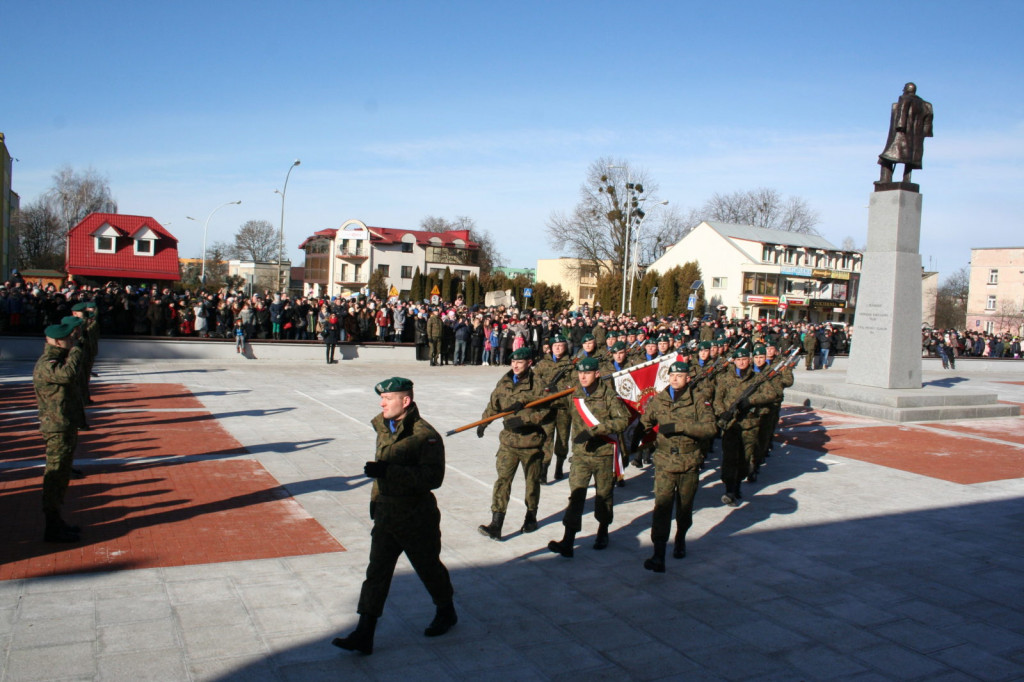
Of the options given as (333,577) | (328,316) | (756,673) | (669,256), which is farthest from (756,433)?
(669,256)

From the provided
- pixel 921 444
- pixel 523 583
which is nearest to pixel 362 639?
pixel 523 583

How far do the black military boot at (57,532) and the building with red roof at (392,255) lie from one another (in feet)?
220

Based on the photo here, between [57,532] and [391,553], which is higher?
[391,553]

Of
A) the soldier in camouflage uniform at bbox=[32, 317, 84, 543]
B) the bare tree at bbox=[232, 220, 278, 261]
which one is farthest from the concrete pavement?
the bare tree at bbox=[232, 220, 278, 261]

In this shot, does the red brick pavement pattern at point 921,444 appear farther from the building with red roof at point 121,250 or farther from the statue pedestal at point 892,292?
the building with red roof at point 121,250

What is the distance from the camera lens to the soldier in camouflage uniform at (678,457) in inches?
279

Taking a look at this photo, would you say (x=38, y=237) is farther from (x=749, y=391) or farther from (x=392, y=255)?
(x=749, y=391)

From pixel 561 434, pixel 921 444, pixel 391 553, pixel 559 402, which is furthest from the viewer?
pixel 921 444

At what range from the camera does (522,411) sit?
7.58 meters

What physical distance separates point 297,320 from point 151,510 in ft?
58.3

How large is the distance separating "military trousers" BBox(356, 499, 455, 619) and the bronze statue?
59.0 feet

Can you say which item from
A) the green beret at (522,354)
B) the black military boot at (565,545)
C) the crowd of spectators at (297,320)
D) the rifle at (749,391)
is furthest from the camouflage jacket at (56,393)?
the crowd of spectators at (297,320)

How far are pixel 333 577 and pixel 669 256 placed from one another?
70.8 meters

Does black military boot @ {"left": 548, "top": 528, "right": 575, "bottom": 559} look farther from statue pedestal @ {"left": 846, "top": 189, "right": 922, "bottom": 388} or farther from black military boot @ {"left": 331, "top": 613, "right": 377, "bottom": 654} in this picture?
statue pedestal @ {"left": 846, "top": 189, "right": 922, "bottom": 388}
